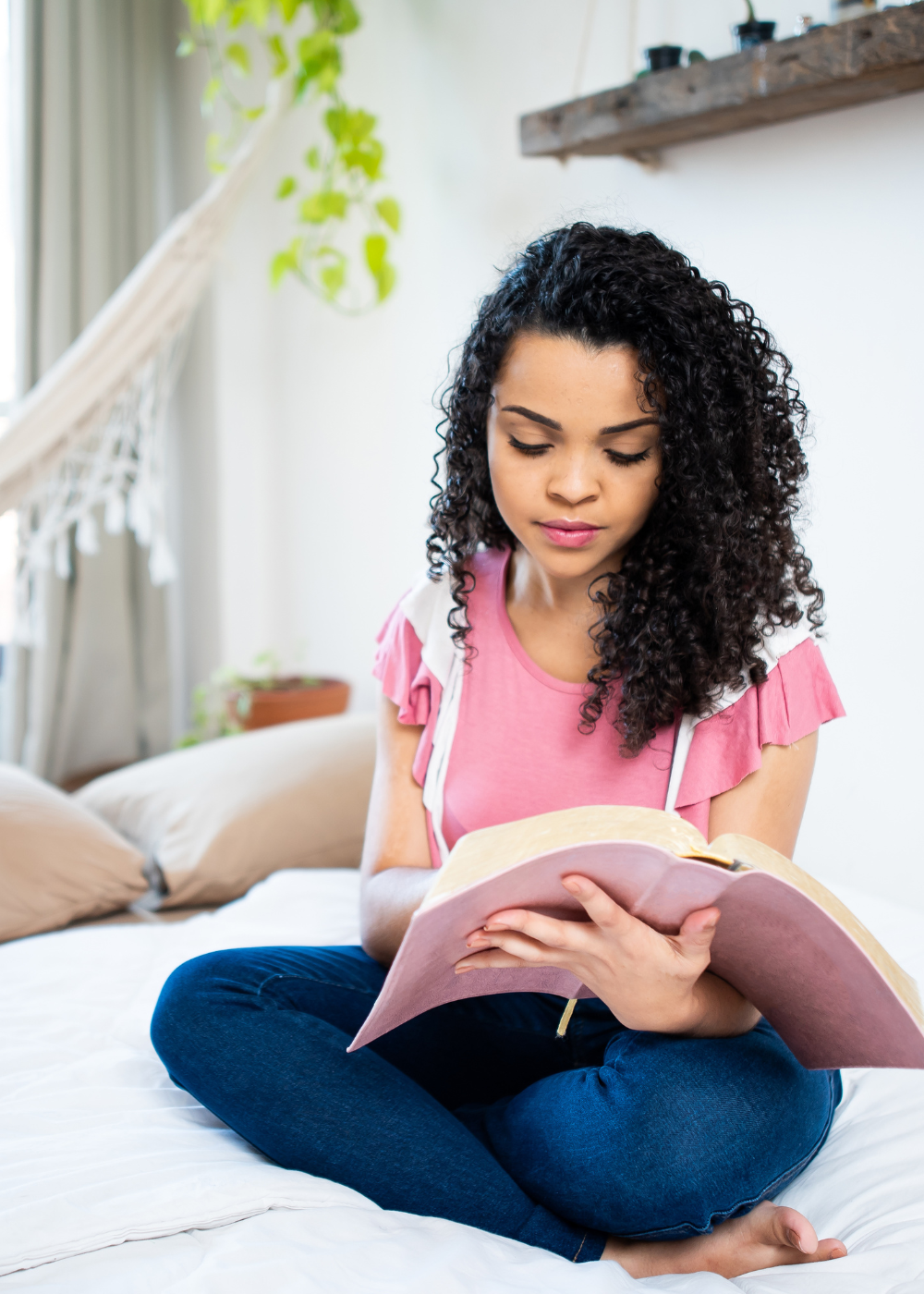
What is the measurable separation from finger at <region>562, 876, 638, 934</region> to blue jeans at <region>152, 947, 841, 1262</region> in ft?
0.51

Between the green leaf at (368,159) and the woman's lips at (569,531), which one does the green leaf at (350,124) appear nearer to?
the green leaf at (368,159)

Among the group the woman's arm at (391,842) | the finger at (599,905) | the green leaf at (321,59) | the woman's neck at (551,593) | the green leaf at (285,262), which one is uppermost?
the green leaf at (321,59)

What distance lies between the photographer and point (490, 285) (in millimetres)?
1806

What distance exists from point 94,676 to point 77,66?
1.20 m

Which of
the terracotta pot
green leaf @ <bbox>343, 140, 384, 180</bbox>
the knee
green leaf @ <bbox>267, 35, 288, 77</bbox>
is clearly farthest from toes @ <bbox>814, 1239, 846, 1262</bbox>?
green leaf @ <bbox>267, 35, 288, 77</bbox>

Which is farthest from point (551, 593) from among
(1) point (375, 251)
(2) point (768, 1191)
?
(1) point (375, 251)

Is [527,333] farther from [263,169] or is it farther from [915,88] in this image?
[263,169]

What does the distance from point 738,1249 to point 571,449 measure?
54 cm

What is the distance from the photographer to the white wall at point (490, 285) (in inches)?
50.5

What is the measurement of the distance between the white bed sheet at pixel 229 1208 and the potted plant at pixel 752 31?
1.06 m

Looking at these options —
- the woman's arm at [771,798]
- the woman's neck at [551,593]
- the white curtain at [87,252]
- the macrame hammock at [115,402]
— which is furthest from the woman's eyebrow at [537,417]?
A: the white curtain at [87,252]

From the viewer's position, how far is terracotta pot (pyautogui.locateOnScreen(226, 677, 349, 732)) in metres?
2.04

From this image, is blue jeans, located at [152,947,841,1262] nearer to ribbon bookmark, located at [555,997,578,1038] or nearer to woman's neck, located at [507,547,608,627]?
ribbon bookmark, located at [555,997,578,1038]

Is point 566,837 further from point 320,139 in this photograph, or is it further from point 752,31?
point 320,139
